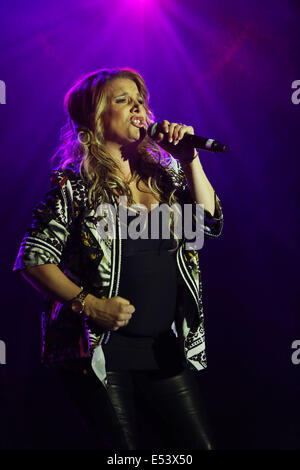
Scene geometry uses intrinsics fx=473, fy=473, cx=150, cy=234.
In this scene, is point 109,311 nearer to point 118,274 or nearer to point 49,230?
point 118,274

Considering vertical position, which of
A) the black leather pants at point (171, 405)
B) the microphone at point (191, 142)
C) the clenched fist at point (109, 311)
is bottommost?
the black leather pants at point (171, 405)

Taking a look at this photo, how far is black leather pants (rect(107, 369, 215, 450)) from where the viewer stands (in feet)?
4.76

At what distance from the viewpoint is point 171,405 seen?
1.47 metres

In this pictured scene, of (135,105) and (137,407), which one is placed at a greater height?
(135,105)

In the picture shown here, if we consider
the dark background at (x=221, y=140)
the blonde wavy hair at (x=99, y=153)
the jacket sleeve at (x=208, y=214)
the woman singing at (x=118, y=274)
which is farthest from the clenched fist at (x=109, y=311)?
the dark background at (x=221, y=140)

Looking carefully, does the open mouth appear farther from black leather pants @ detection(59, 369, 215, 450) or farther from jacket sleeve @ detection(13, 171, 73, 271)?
black leather pants @ detection(59, 369, 215, 450)

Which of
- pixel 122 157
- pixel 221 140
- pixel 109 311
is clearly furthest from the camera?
pixel 221 140

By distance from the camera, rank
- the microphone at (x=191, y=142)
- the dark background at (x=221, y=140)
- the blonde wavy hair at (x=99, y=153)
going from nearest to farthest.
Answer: the microphone at (x=191, y=142)
the blonde wavy hair at (x=99, y=153)
the dark background at (x=221, y=140)

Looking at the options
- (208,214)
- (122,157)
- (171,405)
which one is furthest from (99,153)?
(171,405)

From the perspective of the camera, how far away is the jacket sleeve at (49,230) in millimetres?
1379

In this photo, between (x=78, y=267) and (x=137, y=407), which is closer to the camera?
(x=78, y=267)

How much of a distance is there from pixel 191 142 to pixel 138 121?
230mm

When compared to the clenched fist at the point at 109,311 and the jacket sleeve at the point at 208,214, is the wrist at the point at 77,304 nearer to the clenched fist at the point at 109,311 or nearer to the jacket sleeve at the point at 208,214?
the clenched fist at the point at 109,311

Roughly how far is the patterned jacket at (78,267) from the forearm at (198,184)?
19 cm
